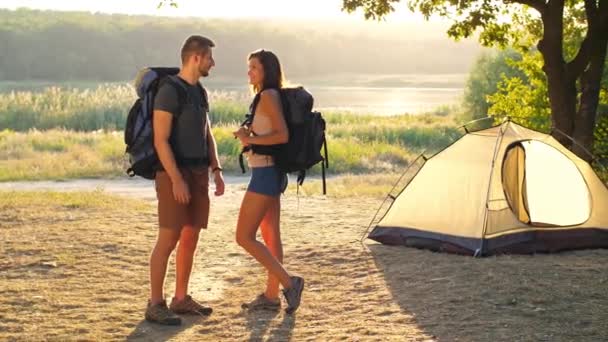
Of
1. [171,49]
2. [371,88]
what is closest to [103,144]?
[371,88]

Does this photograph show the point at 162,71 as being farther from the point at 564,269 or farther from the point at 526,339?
the point at 564,269

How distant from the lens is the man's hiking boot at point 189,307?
805cm

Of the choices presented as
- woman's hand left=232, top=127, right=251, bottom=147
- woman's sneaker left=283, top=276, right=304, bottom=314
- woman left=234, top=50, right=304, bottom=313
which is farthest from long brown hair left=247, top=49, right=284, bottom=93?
woman's sneaker left=283, top=276, right=304, bottom=314

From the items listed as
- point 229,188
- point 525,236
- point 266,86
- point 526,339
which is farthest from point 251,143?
point 229,188

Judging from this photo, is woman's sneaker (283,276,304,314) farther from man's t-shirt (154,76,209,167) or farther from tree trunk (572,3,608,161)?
tree trunk (572,3,608,161)

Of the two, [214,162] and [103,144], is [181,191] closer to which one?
[214,162]

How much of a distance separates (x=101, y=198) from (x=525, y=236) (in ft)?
24.6

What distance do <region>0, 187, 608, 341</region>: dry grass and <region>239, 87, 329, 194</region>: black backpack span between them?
3.72ft

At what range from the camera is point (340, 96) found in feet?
250

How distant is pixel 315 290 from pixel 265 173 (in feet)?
5.94

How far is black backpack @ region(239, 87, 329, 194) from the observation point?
7641mm

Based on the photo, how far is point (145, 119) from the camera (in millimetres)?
7496

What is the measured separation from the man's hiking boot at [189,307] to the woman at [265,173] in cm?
56

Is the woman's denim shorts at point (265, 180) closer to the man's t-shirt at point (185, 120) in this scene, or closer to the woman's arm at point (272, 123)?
the woman's arm at point (272, 123)
